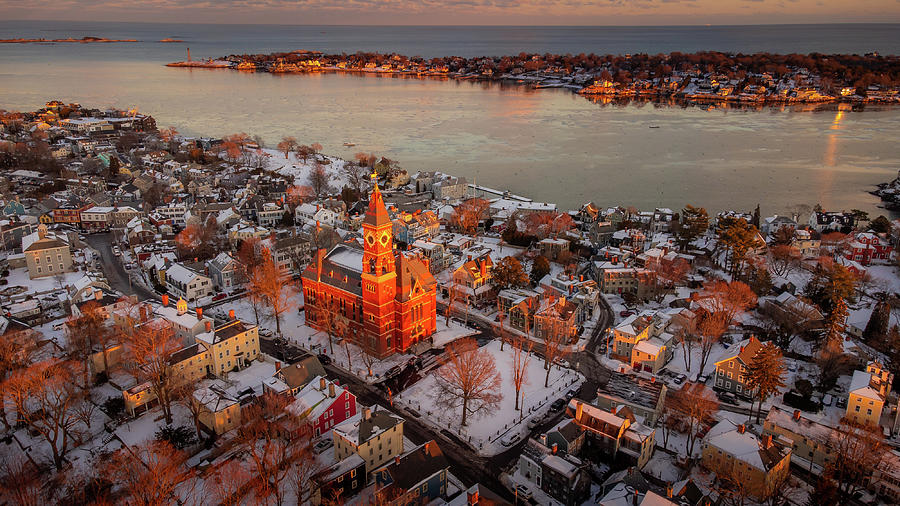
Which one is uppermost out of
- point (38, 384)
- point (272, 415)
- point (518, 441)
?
point (38, 384)

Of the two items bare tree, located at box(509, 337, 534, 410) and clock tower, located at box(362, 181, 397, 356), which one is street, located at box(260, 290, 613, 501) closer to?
bare tree, located at box(509, 337, 534, 410)

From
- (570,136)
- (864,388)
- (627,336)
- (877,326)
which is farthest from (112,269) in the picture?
(570,136)

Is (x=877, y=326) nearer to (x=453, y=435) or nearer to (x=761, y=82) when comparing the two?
(x=453, y=435)

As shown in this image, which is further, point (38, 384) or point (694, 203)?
point (694, 203)

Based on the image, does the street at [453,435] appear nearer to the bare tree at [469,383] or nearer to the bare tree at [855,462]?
the bare tree at [469,383]

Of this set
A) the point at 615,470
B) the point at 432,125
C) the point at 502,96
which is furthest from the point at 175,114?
the point at 615,470

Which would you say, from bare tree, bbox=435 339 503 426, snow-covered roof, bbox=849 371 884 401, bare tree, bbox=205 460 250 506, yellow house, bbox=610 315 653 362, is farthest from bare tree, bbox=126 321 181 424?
snow-covered roof, bbox=849 371 884 401

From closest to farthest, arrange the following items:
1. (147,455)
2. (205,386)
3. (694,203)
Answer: (147,455) < (205,386) < (694,203)

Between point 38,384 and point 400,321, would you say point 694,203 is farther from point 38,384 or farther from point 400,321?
point 38,384
